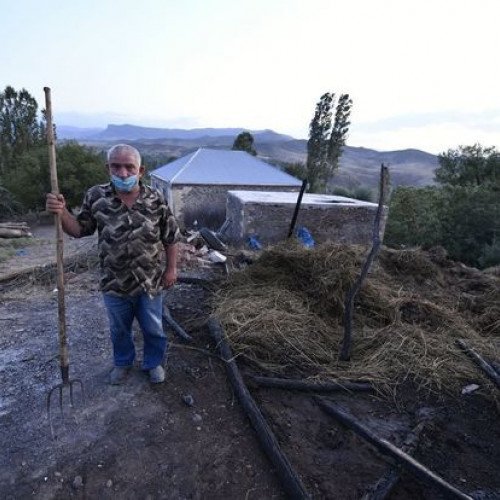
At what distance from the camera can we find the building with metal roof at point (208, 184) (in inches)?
641

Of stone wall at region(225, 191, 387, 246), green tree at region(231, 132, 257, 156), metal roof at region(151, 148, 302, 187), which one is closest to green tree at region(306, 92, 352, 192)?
green tree at region(231, 132, 257, 156)

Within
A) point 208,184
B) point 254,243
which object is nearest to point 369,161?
point 208,184

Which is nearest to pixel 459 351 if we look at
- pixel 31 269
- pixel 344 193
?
pixel 31 269

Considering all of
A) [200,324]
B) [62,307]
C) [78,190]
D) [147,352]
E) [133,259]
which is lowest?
[78,190]

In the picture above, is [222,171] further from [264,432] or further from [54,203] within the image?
[264,432]

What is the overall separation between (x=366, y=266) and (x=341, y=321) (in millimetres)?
1372

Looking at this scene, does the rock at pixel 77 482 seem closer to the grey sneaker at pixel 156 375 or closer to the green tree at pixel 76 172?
the grey sneaker at pixel 156 375

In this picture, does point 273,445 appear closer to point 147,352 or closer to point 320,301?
point 147,352

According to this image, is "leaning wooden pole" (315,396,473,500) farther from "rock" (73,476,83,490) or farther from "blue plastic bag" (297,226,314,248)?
"blue plastic bag" (297,226,314,248)

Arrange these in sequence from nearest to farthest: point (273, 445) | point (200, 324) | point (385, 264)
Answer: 1. point (273, 445)
2. point (200, 324)
3. point (385, 264)

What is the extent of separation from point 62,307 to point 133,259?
2.22 feet

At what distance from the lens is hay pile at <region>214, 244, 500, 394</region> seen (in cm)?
388

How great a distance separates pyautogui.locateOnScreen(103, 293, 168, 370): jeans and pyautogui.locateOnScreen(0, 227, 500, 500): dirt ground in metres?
0.24

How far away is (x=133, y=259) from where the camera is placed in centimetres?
293
